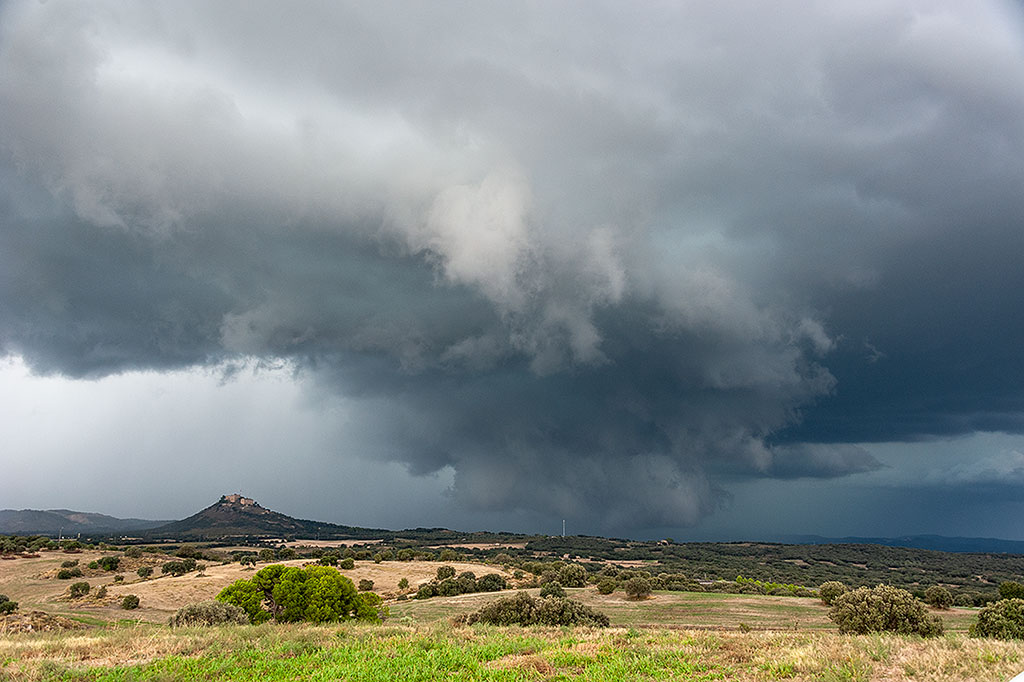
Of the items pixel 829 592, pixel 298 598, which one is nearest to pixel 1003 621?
pixel 829 592

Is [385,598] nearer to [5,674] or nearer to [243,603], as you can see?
[243,603]

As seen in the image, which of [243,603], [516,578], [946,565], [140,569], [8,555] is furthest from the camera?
[946,565]

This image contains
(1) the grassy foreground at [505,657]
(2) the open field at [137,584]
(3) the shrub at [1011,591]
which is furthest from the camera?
(3) the shrub at [1011,591]

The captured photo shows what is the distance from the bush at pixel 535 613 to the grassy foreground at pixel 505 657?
8.84 meters

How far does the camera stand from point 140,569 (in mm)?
72062

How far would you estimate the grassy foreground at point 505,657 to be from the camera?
537 inches

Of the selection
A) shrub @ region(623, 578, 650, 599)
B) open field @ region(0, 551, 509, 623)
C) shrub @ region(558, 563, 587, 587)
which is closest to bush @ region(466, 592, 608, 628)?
shrub @ region(623, 578, 650, 599)

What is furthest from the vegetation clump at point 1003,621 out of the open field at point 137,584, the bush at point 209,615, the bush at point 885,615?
the open field at point 137,584

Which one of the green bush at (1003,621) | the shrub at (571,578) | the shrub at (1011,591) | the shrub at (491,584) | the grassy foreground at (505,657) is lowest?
the shrub at (491,584)

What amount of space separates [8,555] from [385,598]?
187 feet

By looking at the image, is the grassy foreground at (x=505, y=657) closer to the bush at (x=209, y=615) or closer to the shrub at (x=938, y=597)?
the bush at (x=209, y=615)

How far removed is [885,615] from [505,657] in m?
21.5

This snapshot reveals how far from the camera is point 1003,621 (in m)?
30.0

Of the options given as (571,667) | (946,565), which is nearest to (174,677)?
(571,667)
